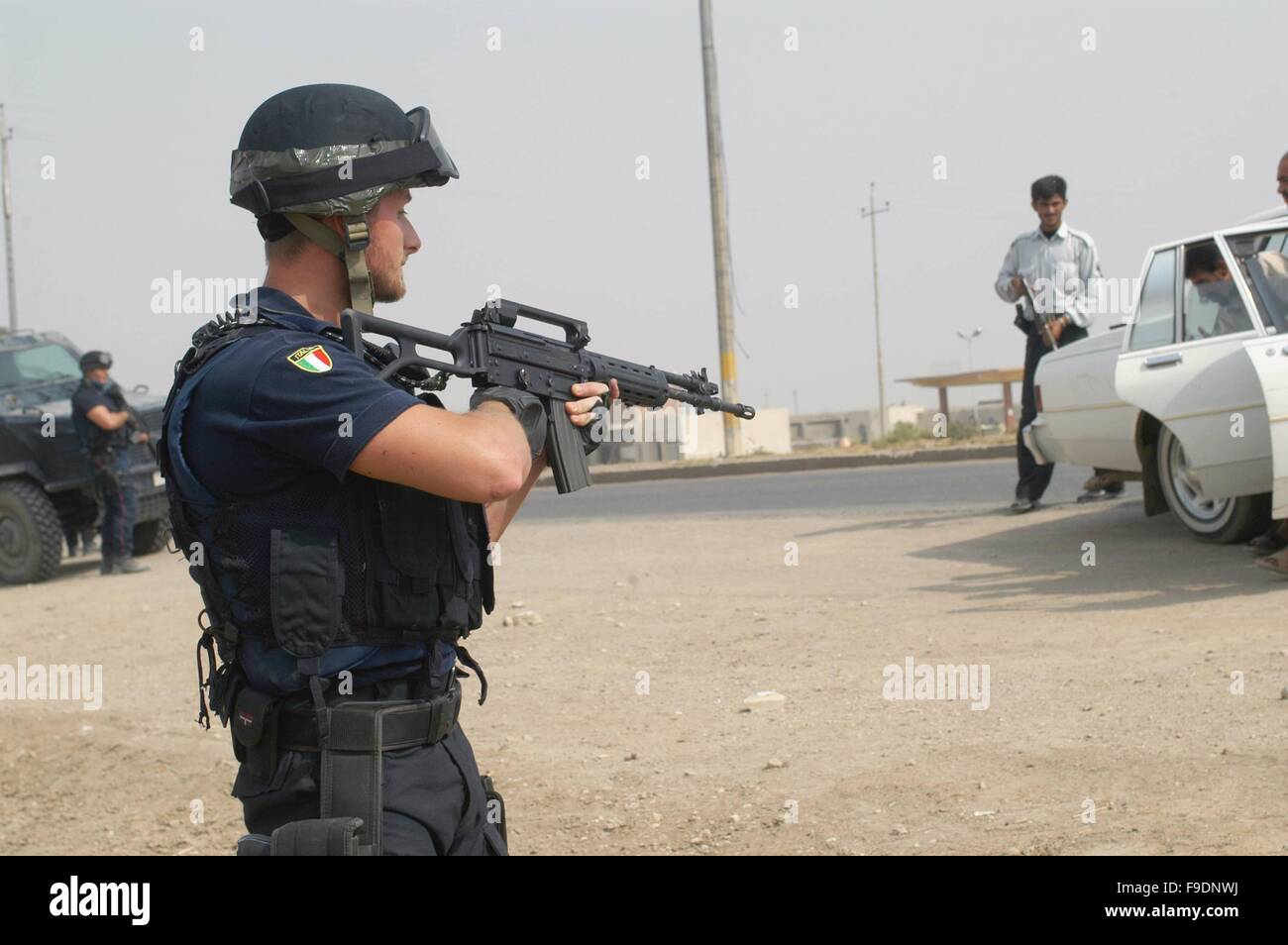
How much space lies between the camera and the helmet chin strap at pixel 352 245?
2.63m

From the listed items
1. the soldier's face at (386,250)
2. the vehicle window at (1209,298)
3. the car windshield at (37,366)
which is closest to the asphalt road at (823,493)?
the vehicle window at (1209,298)

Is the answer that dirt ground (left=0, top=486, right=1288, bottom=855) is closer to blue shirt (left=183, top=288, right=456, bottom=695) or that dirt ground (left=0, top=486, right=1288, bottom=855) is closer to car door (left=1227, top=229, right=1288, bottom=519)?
car door (left=1227, top=229, right=1288, bottom=519)

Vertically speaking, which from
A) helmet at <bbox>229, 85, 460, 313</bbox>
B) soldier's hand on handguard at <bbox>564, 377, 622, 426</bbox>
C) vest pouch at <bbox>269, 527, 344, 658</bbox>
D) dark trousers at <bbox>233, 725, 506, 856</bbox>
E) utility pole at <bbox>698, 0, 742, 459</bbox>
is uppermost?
utility pole at <bbox>698, 0, 742, 459</bbox>

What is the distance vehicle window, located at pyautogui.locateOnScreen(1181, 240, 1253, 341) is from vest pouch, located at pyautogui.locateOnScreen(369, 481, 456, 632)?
6.20 m

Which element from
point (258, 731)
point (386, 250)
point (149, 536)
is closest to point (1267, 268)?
point (386, 250)

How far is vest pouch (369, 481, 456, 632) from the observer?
2.52 meters

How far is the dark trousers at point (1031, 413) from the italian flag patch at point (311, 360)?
8.10 meters

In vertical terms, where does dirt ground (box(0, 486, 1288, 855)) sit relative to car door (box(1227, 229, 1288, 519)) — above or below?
below

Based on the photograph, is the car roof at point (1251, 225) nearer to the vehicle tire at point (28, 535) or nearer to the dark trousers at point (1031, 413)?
the dark trousers at point (1031, 413)

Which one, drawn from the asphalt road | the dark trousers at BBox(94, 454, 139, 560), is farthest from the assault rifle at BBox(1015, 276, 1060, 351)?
the dark trousers at BBox(94, 454, 139, 560)

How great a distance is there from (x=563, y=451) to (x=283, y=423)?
68 cm

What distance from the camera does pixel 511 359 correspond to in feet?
9.36

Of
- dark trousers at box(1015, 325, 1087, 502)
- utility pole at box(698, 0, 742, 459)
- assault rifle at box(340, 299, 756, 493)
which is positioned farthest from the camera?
utility pole at box(698, 0, 742, 459)

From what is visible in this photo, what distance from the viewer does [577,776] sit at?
552 centimetres
